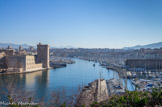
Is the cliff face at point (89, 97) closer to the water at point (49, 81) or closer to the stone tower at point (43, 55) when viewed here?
the water at point (49, 81)

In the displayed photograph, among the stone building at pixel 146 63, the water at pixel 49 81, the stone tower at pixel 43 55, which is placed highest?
the stone tower at pixel 43 55

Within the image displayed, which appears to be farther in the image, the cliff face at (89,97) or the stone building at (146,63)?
the stone building at (146,63)

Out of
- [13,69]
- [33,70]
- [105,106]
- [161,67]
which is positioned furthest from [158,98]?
[161,67]

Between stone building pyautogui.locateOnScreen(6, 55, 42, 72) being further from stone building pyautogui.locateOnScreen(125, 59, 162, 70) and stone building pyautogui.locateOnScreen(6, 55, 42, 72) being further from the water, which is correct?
stone building pyautogui.locateOnScreen(125, 59, 162, 70)

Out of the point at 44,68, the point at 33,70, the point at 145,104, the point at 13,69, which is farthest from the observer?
the point at 44,68

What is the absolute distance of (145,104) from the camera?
7.42 feet

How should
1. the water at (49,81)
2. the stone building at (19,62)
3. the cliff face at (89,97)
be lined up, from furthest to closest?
the stone building at (19,62) → the water at (49,81) → the cliff face at (89,97)

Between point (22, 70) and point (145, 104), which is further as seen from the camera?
point (22, 70)

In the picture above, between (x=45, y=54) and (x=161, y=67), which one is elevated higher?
(x=45, y=54)

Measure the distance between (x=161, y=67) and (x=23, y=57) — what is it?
11185 millimetres

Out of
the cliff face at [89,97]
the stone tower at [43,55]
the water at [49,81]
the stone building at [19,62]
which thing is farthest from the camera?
the stone tower at [43,55]

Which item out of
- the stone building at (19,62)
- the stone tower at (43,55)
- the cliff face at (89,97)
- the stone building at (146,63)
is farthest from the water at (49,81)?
the stone building at (146,63)

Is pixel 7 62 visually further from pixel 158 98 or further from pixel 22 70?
pixel 158 98

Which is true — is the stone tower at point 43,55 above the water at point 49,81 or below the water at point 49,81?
above
